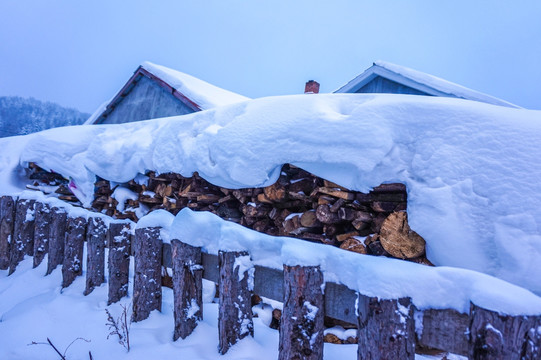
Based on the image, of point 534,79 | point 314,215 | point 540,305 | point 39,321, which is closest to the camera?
point 540,305

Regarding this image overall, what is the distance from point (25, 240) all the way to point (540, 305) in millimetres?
5031

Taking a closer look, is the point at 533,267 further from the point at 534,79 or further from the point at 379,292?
the point at 534,79

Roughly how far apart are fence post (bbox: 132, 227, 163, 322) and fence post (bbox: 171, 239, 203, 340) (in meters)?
0.37

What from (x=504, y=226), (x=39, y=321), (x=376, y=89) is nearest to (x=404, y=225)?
(x=504, y=226)

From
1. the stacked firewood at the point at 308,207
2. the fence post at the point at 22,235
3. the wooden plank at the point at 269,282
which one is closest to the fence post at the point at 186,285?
the wooden plank at the point at 269,282

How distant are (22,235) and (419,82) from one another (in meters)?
7.61

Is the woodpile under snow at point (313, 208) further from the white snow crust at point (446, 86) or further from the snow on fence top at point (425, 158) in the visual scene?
the white snow crust at point (446, 86)

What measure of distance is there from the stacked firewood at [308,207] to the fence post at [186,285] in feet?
3.41

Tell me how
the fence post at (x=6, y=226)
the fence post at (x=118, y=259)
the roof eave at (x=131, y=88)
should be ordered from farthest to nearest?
1. the roof eave at (x=131, y=88)
2. the fence post at (x=6, y=226)
3. the fence post at (x=118, y=259)

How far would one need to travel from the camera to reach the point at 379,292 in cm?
116

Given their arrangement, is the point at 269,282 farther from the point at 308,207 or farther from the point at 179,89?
the point at 179,89

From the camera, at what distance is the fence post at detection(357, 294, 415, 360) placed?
1141mm

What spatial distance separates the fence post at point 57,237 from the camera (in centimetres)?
324

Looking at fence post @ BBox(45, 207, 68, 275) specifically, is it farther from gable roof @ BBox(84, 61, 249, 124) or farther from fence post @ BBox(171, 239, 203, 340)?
gable roof @ BBox(84, 61, 249, 124)
